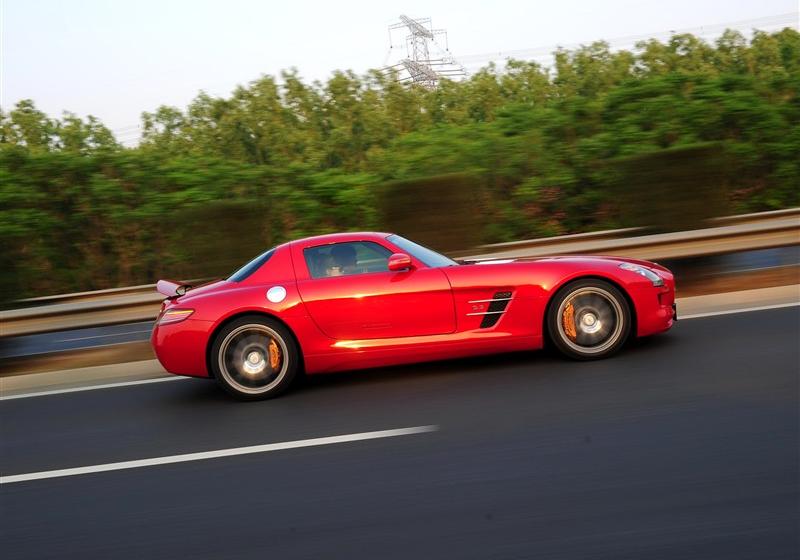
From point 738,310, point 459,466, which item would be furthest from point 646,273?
point 459,466

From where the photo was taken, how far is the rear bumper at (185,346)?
7004 millimetres

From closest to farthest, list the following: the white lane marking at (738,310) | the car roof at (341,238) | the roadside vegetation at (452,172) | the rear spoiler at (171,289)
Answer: the car roof at (341,238) → the rear spoiler at (171,289) → the white lane marking at (738,310) → the roadside vegetation at (452,172)

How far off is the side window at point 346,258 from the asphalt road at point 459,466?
2.98 ft

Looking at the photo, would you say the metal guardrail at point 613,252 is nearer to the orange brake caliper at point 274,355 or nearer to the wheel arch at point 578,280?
the wheel arch at point 578,280

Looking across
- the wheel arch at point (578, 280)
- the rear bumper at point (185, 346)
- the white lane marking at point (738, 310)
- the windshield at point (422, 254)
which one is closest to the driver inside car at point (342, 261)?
the windshield at point (422, 254)

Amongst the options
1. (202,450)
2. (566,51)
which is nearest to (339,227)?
(202,450)

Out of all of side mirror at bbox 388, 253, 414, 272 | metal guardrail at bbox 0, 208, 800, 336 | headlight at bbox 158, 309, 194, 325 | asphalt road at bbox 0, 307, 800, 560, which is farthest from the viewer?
metal guardrail at bbox 0, 208, 800, 336

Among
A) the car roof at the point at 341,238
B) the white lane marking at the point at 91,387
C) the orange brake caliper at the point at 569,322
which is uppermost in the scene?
the car roof at the point at 341,238

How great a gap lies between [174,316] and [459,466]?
3201 mm

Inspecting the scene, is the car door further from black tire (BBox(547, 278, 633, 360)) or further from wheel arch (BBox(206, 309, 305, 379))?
black tire (BBox(547, 278, 633, 360))

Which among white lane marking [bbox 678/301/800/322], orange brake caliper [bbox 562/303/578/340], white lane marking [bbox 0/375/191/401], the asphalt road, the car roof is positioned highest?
the car roof

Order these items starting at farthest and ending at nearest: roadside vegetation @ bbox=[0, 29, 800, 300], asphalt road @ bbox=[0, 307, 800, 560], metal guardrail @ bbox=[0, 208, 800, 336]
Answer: roadside vegetation @ bbox=[0, 29, 800, 300] < metal guardrail @ bbox=[0, 208, 800, 336] < asphalt road @ bbox=[0, 307, 800, 560]

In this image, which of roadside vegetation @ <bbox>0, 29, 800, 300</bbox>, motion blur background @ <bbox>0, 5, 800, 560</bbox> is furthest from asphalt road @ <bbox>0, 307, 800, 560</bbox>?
roadside vegetation @ <bbox>0, 29, 800, 300</bbox>

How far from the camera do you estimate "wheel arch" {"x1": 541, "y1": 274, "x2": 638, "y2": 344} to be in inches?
271
